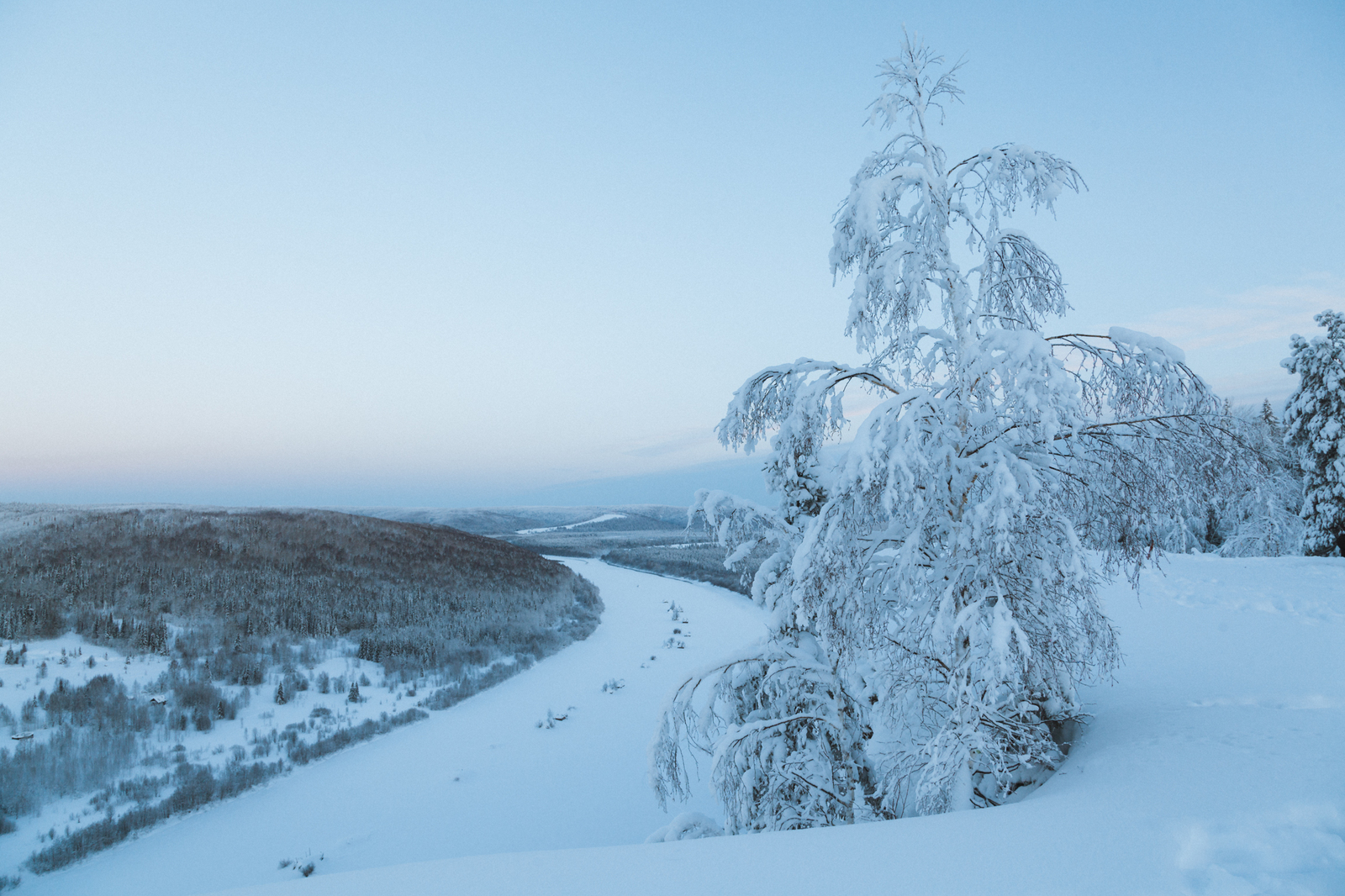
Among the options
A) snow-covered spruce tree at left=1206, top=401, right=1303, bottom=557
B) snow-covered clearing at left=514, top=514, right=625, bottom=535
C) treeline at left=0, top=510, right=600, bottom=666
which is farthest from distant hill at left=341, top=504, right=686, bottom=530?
snow-covered spruce tree at left=1206, top=401, right=1303, bottom=557

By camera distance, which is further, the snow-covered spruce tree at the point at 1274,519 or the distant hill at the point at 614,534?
A: the distant hill at the point at 614,534

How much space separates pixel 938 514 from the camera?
5.08m

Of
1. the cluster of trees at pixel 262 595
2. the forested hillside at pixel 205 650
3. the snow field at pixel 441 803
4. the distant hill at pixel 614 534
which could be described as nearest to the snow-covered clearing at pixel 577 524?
the distant hill at pixel 614 534

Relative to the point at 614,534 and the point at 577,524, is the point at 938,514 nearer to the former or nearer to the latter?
the point at 614,534

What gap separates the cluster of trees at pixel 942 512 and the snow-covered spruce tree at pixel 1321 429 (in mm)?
22098

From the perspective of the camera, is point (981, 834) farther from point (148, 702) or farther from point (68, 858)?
point (148, 702)

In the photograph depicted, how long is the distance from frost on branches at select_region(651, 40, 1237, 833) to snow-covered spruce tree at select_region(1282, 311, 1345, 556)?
22412mm

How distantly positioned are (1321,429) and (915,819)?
26.2 m

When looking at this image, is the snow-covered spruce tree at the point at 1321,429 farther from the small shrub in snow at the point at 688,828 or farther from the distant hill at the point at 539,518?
the distant hill at the point at 539,518

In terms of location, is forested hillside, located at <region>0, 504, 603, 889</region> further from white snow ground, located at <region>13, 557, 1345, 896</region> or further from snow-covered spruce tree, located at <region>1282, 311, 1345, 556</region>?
snow-covered spruce tree, located at <region>1282, 311, 1345, 556</region>

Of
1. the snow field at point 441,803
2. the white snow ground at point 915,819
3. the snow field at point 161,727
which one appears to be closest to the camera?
the white snow ground at point 915,819

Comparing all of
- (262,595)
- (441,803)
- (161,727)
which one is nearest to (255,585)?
(262,595)

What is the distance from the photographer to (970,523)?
15.1 ft

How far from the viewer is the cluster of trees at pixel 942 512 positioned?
4.36 meters
